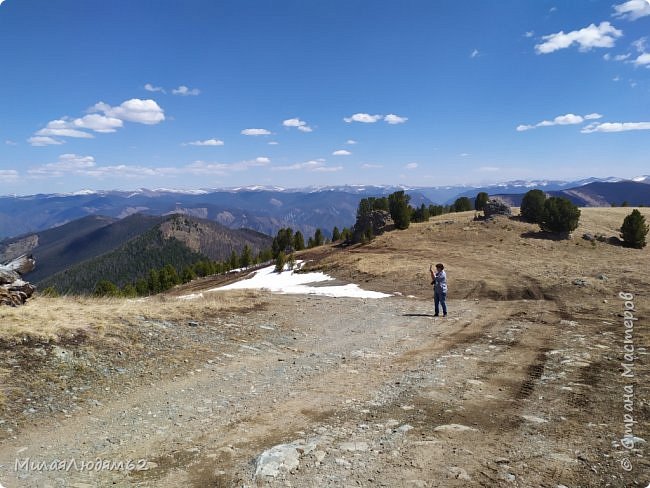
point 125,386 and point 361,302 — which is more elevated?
point 125,386

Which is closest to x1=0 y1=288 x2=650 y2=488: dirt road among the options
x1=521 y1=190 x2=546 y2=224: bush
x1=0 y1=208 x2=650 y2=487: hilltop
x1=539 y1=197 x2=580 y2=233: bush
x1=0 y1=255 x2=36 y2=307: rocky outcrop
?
x1=0 y1=208 x2=650 y2=487: hilltop

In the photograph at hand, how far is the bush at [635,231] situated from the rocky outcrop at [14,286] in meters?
44.0

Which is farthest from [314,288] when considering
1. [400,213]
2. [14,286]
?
[400,213]

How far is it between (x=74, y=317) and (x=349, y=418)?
8.84m

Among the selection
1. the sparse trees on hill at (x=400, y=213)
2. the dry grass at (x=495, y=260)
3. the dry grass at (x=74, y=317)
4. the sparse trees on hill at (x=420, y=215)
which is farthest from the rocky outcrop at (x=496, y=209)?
the dry grass at (x=74, y=317)

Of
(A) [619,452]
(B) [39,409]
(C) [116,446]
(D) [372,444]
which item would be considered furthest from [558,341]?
(B) [39,409]

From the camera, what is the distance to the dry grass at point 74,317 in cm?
927

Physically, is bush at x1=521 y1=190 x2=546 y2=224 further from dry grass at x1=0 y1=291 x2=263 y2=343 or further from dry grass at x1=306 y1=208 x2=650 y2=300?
dry grass at x1=0 y1=291 x2=263 y2=343

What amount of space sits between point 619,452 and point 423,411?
297cm

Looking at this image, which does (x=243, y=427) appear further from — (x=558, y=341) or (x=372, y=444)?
(x=558, y=341)

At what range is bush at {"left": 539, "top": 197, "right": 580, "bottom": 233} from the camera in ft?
121

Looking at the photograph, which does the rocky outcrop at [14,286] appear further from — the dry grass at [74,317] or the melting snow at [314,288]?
the melting snow at [314,288]

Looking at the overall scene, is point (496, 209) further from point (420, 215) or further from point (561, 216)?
point (420, 215)

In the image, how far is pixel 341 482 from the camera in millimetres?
4988
